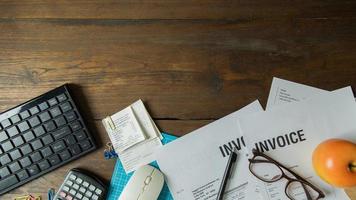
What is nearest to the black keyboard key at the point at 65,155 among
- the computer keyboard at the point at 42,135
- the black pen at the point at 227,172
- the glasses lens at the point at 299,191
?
the computer keyboard at the point at 42,135

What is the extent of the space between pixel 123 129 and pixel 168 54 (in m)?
0.18

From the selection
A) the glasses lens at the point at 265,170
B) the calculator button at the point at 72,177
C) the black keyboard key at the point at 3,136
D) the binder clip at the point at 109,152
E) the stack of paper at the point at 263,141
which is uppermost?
the black keyboard key at the point at 3,136

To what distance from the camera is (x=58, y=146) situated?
0.85 m

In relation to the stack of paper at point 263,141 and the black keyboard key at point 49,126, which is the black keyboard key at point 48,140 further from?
the stack of paper at point 263,141

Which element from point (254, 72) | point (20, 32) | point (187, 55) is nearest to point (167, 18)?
point (187, 55)

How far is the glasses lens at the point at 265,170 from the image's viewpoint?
0.84m

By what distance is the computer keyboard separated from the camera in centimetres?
85

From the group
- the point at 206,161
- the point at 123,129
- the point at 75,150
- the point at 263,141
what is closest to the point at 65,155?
the point at 75,150

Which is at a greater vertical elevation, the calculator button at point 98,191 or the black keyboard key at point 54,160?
the black keyboard key at point 54,160

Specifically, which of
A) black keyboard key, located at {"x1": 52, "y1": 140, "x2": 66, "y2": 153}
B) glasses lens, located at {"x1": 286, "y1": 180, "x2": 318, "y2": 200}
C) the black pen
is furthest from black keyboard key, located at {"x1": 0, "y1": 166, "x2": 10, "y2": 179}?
glasses lens, located at {"x1": 286, "y1": 180, "x2": 318, "y2": 200}

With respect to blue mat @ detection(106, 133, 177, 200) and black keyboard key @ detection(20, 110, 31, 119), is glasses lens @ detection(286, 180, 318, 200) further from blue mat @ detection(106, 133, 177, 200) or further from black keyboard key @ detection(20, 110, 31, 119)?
black keyboard key @ detection(20, 110, 31, 119)

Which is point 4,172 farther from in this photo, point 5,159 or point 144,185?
point 144,185

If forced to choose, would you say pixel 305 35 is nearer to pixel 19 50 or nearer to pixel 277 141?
pixel 277 141

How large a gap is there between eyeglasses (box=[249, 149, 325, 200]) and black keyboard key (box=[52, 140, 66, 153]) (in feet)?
1.22
